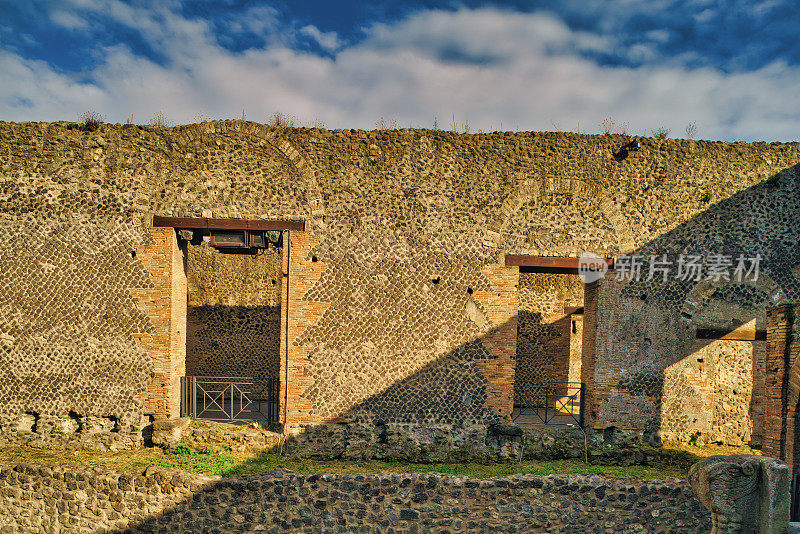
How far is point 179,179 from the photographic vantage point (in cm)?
742

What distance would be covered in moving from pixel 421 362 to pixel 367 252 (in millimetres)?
2039

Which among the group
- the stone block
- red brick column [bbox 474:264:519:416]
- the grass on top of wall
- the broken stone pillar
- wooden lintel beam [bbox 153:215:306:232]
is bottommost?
the grass on top of wall

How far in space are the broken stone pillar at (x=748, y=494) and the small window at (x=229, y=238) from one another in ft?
22.7

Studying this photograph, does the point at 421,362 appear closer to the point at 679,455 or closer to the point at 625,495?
the point at 625,495

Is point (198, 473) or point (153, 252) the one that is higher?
point (153, 252)

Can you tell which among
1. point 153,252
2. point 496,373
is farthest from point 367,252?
point 153,252

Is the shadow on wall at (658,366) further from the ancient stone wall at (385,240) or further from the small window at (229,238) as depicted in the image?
the small window at (229,238)

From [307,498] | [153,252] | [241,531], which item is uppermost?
[153,252]

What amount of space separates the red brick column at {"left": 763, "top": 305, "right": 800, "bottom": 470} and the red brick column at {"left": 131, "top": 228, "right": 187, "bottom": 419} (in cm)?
887

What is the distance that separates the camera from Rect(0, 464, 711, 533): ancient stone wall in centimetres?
565

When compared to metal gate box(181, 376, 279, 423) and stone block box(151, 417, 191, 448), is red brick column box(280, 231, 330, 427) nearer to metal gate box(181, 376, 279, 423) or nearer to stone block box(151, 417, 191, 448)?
metal gate box(181, 376, 279, 423)

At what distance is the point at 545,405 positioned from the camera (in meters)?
8.70

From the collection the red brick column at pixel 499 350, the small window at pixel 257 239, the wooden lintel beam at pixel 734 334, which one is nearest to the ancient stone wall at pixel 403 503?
the red brick column at pixel 499 350

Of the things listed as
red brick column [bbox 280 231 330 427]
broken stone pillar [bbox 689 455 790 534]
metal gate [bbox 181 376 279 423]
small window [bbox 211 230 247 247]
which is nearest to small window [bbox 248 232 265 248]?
small window [bbox 211 230 247 247]
